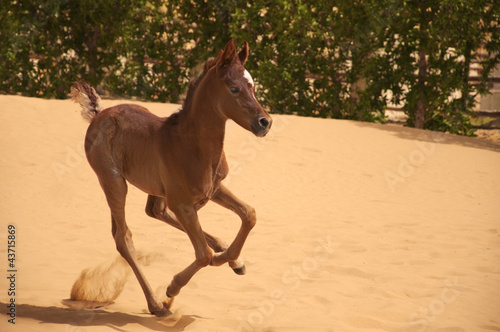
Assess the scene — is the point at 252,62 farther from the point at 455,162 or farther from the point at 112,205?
the point at 112,205

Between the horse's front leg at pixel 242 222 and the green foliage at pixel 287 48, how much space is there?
363 inches

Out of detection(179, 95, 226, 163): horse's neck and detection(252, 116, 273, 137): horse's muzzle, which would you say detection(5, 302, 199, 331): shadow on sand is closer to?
detection(179, 95, 226, 163): horse's neck

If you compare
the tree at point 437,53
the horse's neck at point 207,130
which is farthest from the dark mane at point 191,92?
the tree at point 437,53

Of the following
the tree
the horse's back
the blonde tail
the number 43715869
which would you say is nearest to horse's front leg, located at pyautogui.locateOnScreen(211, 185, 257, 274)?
the horse's back

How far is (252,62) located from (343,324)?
407 inches

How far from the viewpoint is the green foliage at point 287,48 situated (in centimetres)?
1302

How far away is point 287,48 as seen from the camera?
13.7 metres

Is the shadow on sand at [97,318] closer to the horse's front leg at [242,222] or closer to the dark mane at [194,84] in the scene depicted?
the horse's front leg at [242,222]

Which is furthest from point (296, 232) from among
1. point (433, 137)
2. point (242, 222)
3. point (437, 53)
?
point (437, 53)

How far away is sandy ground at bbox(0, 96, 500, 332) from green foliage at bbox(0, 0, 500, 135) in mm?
1525

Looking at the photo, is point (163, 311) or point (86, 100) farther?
point (86, 100)

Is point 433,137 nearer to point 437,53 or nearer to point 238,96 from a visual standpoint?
point 437,53

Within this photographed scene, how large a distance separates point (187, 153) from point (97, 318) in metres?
1.43

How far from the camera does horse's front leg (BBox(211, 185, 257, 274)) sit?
4.50 meters
